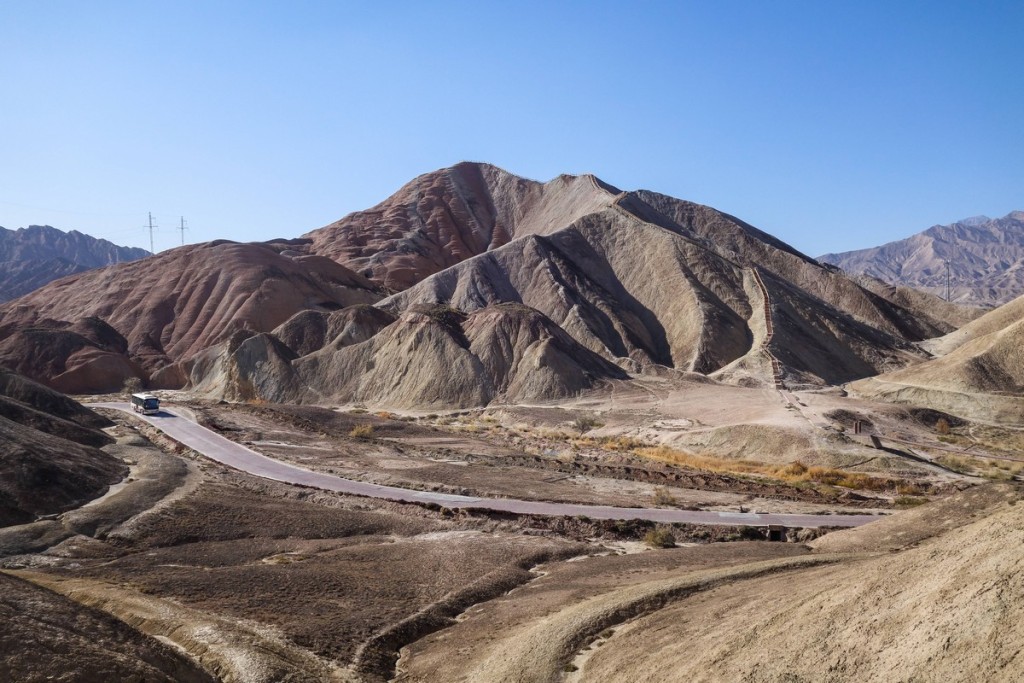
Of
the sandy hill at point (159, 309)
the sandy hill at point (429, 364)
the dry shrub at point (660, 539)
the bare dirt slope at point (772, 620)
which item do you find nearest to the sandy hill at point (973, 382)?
the sandy hill at point (429, 364)

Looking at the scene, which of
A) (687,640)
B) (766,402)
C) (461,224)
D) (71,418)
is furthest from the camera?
(461,224)

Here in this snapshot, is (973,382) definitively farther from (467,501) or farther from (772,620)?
(772,620)

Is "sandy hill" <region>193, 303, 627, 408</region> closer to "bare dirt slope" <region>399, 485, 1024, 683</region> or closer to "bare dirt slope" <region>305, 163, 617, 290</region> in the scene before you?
"bare dirt slope" <region>305, 163, 617, 290</region>

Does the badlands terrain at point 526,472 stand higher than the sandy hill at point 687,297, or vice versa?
the sandy hill at point 687,297

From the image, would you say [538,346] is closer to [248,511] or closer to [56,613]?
[248,511]

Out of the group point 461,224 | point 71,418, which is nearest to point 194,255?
point 461,224

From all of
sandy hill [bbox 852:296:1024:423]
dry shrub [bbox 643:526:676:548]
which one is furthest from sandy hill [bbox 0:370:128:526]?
sandy hill [bbox 852:296:1024:423]

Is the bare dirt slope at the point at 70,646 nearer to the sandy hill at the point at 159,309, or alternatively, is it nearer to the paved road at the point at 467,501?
the paved road at the point at 467,501
